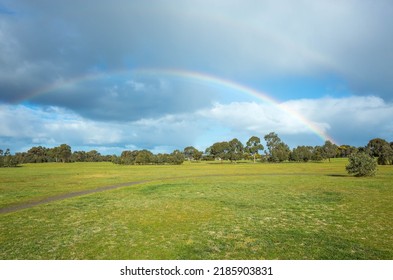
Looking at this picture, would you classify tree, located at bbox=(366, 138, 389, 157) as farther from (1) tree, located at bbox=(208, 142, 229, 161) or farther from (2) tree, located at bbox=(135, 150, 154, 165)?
(2) tree, located at bbox=(135, 150, 154, 165)

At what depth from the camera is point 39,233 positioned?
1348 cm

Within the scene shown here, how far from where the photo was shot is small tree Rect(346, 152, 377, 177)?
4344 centimetres

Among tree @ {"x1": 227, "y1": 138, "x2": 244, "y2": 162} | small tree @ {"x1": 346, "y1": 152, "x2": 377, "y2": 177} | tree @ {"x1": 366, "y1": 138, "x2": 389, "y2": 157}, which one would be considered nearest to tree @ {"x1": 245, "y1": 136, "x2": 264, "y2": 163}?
tree @ {"x1": 227, "y1": 138, "x2": 244, "y2": 162}

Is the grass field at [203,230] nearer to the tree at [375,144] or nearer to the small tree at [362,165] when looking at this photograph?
the small tree at [362,165]

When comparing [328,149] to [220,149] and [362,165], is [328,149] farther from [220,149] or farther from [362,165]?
[362,165]

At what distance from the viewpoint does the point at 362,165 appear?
44156 millimetres

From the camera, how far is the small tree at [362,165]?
143 ft

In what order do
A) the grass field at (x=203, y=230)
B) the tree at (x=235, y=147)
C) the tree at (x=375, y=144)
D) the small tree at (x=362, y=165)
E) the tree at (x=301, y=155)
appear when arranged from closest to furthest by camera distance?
the grass field at (x=203, y=230) < the small tree at (x=362, y=165) < the tree at (x=301, y=155) < the tree at (x=375, y=144) < the tree at (x=235, y=147)

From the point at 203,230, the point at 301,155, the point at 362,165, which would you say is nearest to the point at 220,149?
the point at 301,155

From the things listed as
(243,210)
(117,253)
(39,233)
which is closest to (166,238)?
(117,253)

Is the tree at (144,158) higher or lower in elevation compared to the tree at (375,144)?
lower

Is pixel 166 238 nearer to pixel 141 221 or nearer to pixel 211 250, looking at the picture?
pixel 211 250

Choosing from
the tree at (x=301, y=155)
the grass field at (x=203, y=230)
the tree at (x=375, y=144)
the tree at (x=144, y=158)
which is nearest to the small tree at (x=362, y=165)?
the grass field at (x=203, y=230)

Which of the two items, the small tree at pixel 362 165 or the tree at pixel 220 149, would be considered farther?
the tree at pixel 220 149
